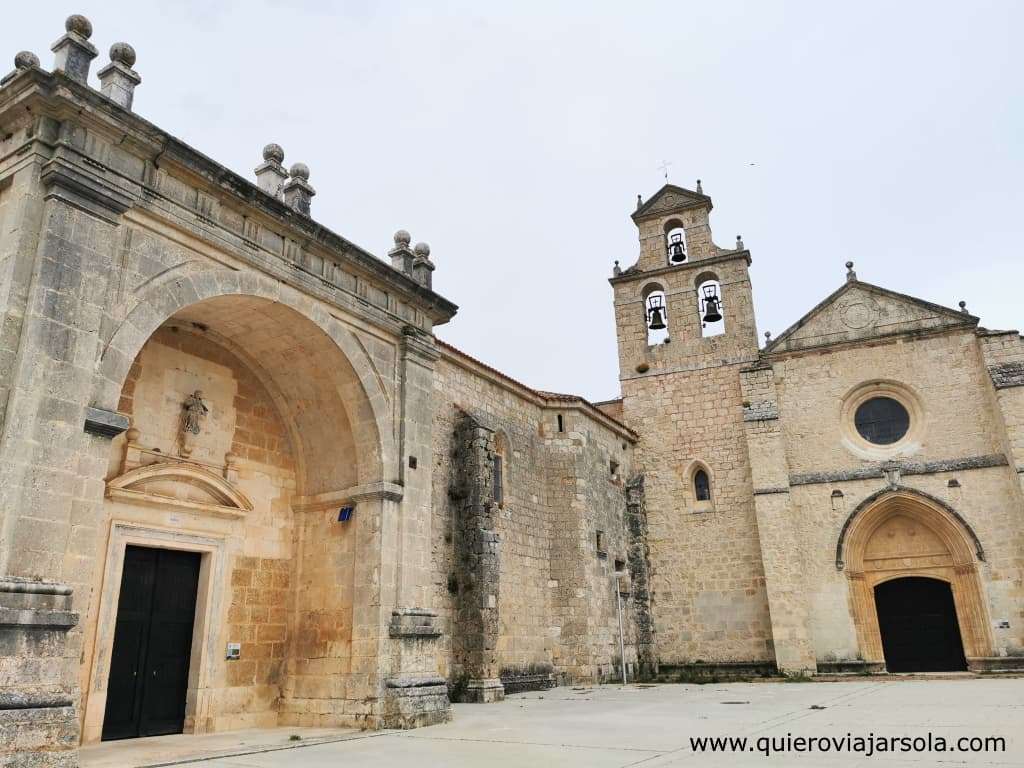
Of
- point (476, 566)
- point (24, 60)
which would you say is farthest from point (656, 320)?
point (24, 60)

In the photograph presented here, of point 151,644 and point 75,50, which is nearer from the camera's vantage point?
point 75,50

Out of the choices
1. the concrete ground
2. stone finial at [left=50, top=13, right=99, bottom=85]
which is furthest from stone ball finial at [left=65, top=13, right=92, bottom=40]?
the concrete ground

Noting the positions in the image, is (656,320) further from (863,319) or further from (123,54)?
(123,54)

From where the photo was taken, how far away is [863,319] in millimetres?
20109

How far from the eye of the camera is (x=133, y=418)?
8789mm

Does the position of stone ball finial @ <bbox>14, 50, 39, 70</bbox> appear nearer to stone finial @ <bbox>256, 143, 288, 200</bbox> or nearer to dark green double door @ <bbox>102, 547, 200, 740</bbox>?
stone finial @ <bbox>256, 143, 288, 200</bbox>

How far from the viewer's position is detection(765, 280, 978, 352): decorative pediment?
19406mm

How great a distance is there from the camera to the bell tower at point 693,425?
19453mm

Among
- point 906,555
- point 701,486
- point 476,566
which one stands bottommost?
point 476,566

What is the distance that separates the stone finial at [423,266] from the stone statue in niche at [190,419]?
3.64m

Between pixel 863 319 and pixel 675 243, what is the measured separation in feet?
19.3

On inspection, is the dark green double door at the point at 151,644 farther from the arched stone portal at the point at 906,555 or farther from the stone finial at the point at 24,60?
the arched stone portal at the point at 906,555

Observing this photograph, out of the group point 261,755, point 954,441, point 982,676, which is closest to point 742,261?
point 954,441

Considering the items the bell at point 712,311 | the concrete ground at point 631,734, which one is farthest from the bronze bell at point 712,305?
the concrete ground at point 631,734
